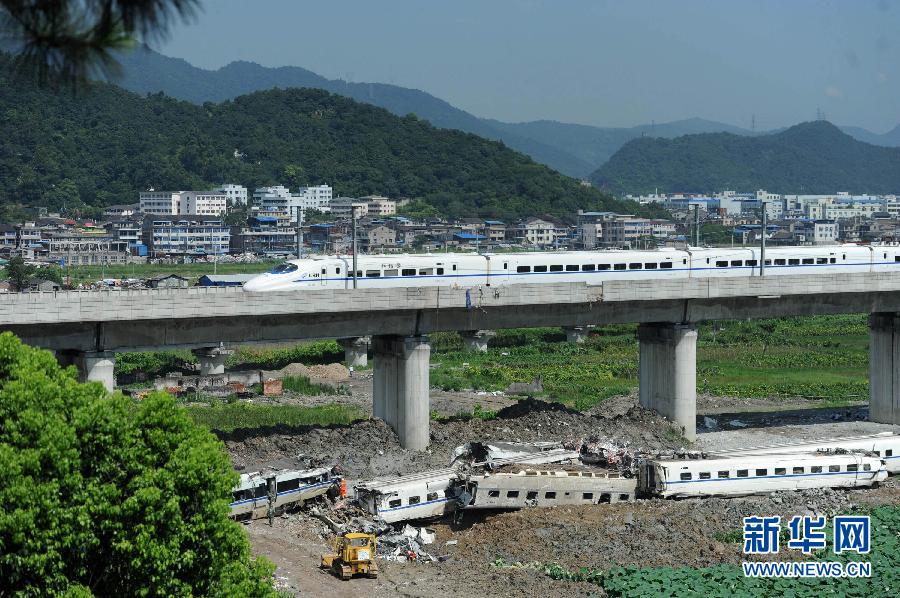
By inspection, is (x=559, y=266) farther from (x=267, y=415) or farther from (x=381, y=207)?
(x=381, y=207)

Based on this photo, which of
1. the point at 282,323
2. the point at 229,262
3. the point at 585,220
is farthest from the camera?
the point at 585,220

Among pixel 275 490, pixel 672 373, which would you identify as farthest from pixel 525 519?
pixel 672 373

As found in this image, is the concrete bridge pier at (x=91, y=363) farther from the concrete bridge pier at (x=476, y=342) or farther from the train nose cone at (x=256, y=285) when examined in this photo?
the concrete bridge pier at (x=476, y=342)

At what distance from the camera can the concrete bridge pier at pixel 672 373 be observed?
167ft

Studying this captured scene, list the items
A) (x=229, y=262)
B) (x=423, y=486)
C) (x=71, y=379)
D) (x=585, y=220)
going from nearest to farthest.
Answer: (x=71, y=379), (x=423, y=486), (x=229, y=262), (x=585, y=220)

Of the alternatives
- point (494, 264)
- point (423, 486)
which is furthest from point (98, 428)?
point (494, 264)

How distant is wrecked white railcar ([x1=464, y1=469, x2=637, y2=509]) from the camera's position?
124 ft

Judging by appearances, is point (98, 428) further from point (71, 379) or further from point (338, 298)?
point (338, 298)

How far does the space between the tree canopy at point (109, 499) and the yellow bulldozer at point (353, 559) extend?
938 centimetres

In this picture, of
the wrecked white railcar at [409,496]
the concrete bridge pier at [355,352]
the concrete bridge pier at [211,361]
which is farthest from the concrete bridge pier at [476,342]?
the wrecked white railcar at [409,496]

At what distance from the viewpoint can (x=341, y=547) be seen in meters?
32.9

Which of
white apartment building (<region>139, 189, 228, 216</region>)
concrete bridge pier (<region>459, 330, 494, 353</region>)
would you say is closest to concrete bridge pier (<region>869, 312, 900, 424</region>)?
concrete bridge pier (<region>459, 330, 494, 353</region>)

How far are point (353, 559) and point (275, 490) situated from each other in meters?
5.84

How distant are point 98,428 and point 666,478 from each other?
22359mm
